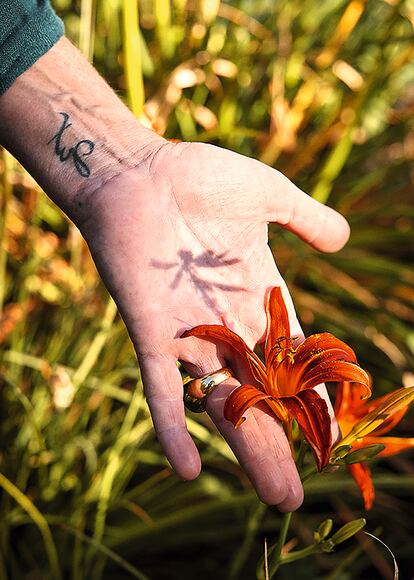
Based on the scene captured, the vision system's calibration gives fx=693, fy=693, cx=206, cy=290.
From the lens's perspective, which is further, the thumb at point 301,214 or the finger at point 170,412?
the thumb at point 301,214

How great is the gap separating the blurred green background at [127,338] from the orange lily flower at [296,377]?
0.23m

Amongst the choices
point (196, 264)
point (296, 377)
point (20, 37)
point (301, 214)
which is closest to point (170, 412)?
point (296, 377)

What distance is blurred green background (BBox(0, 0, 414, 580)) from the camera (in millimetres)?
1387

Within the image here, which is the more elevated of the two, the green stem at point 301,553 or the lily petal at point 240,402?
the lily petal at point 240,402

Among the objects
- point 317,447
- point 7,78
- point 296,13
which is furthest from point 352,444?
point 296,13

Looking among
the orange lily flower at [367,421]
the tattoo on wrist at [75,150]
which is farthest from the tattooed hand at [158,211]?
the orange lily flower at [367,421]

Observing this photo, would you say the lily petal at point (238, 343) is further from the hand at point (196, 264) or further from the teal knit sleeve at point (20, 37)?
the teal knit sleeve at point (20, 37)

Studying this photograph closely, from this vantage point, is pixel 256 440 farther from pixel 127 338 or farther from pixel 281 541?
pixel 127 338

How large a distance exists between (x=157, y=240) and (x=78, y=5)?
4.42 feet

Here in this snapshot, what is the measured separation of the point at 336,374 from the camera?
3.06ft

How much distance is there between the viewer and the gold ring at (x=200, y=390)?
1.06 meters

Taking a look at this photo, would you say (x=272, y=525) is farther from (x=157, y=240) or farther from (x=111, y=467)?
(x=157, y=240)

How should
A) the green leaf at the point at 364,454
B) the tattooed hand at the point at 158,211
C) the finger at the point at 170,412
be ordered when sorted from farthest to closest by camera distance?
the tattooed hand at the point at 158,211, the finger at the point at 170,412, the green leaf at the point at 364,454

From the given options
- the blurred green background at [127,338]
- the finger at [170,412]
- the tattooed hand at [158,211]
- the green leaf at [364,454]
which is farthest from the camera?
the blurred green background at [127,338]
